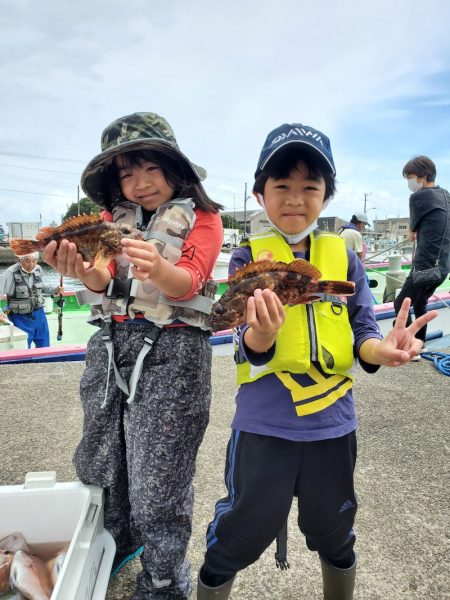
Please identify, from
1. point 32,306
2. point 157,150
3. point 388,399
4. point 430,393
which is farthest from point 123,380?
point 32,306

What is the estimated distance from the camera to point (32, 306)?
7871mm

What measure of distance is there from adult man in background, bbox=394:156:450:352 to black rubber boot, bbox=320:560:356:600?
13.5ft

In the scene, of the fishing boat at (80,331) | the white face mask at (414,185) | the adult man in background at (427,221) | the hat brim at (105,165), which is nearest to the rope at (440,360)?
Result: the adult man in background at (427,221)

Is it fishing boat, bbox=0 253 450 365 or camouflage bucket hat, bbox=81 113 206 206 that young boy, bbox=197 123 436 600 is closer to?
camouflage bucket hat, bbox=81 113 206 206

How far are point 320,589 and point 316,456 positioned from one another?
3.39ft

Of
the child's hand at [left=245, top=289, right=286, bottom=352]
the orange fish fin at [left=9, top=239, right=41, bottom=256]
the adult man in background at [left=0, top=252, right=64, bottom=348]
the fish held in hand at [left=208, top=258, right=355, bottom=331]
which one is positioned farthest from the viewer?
the adult man in background at [left=0, top=252, right=64, bottom=348]

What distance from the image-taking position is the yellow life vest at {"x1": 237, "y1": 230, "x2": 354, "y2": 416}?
5.46 feet

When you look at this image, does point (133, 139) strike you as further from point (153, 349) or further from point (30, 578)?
point (30, 578)

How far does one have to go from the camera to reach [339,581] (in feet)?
5.90

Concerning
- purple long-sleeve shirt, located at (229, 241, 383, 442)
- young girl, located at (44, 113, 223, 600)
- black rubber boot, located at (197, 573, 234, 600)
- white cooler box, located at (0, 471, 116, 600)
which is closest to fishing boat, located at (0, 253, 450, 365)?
young girl, located at (44, 113, 223, 600)

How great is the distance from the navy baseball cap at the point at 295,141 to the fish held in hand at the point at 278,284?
0.49m

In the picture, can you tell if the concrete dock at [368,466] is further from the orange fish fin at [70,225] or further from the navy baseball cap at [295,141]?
the navy baseball cap at [295,141]

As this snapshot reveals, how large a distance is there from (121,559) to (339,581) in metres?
1.16

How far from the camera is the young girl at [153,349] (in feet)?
6.08
